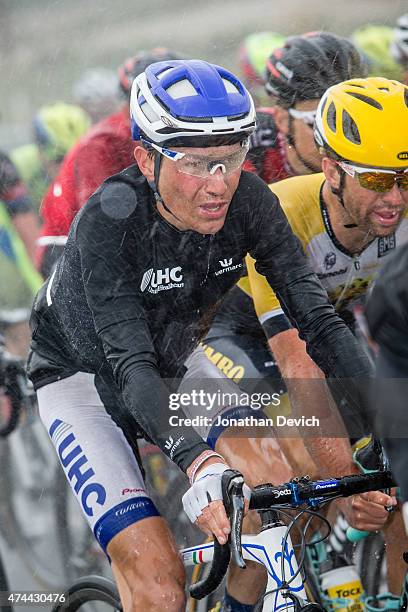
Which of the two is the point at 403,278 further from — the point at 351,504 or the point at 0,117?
the point at 0,117

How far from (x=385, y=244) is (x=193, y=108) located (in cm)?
109

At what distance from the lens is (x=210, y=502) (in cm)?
288

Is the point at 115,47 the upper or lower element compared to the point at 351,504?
upper

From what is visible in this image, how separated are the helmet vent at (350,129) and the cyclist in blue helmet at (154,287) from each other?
15.0 inches

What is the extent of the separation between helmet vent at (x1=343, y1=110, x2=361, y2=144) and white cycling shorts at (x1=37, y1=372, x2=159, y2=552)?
1.34 meters

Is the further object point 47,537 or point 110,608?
point 47,537

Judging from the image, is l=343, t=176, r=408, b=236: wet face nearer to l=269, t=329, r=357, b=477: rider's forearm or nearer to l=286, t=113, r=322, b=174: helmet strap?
l=286, t=113, r=322, b=174: helmet strap

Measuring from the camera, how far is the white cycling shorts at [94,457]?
3.46m

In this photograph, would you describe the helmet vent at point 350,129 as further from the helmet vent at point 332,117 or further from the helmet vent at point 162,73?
the helmet vent at point 162,73

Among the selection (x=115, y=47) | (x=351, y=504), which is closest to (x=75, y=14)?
(x=115, y=47)

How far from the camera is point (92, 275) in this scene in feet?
11.1

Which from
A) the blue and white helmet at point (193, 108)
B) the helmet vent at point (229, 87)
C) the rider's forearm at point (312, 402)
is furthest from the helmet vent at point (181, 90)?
the rider's forearm at point (312, 402)

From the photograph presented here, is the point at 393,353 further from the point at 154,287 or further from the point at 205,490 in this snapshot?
the point at 154,287

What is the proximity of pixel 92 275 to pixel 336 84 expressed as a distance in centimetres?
147
